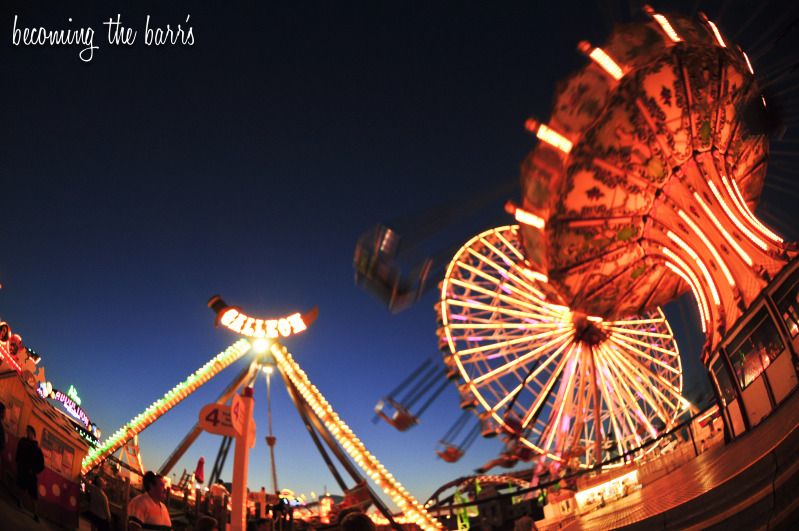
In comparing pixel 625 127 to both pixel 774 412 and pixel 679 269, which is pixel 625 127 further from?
pixel 774 412

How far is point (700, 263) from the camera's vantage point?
49.5 ft

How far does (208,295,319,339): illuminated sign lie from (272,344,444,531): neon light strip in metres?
1.35

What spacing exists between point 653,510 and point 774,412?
4336mm

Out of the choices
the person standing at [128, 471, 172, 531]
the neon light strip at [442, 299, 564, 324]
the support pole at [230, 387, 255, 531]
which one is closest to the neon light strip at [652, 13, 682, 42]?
the neon light strip at [442, 299, 564, 324]

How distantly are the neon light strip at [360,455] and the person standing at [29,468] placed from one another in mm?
10517

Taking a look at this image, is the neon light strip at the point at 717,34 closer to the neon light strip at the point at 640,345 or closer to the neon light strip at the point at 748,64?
the neon light strip at the point at 748,64

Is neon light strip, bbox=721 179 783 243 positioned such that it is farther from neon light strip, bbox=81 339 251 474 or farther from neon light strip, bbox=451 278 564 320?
neon light strip, bbox=81 339 251 474

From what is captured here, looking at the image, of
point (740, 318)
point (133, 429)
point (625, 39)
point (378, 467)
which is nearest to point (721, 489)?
point (740, 318)

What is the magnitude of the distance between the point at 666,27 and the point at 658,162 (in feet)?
11.0

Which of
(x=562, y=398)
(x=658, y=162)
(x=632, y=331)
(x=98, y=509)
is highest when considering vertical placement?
(x=658, y=162)

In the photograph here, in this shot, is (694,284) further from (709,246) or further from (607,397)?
(607,397)

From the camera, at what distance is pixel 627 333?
25.8 m

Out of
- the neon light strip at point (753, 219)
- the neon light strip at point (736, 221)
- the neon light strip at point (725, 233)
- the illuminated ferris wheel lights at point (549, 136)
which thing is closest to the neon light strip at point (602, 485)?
the neon light strip at point (725, 233)

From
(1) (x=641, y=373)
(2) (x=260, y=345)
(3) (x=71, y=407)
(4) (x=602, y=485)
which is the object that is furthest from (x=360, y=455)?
(3) (x=71, y=407)
